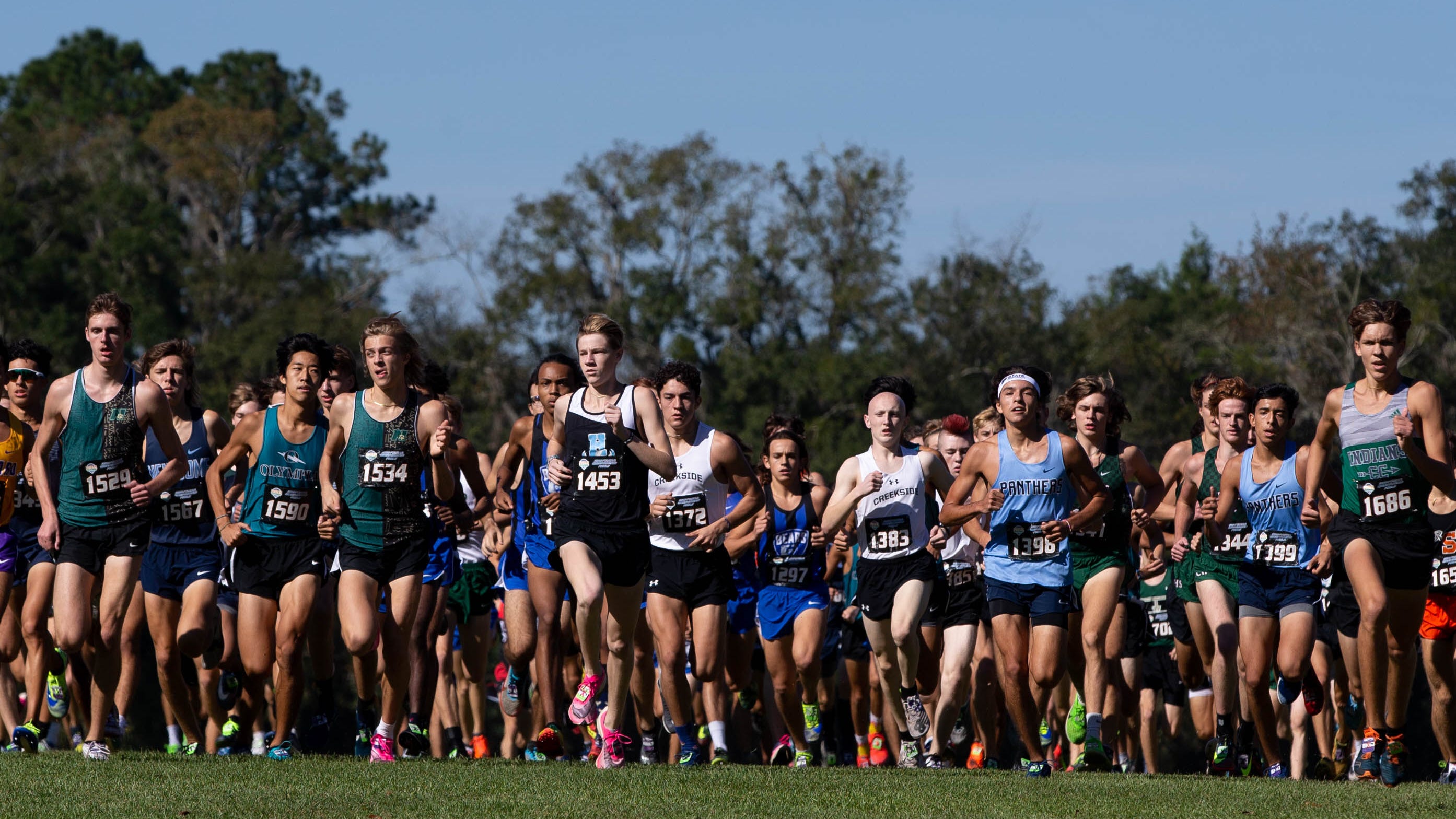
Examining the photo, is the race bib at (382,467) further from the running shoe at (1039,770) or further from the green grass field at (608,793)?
the running shoe at (1039,770)

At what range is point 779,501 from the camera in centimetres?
1239

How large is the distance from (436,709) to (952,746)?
3.97 meters

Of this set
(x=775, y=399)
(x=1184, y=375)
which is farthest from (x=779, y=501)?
(x=1184, y=375)

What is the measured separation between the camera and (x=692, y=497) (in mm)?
10672

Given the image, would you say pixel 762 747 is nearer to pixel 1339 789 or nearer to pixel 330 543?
pixel 330 543

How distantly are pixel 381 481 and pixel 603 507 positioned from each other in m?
1.25

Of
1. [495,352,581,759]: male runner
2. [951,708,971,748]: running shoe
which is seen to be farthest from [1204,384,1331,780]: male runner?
[495,352,581,759]: male runner

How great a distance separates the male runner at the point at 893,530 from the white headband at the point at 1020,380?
2.48 feet

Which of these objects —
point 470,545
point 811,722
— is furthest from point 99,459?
point 811,722

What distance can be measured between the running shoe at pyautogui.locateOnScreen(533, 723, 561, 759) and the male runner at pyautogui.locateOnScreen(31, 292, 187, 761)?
2.42 m

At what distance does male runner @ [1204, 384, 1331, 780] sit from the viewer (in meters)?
10.7

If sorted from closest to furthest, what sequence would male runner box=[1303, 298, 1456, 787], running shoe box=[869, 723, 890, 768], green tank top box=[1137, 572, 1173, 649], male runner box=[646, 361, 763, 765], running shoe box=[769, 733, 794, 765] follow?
1. male runner box=[1303, 298, 1456, 787]
2. male runner box=[646, 361, 763, 765]
3. running shoe box=[869, 723, 890, 768]
4. running shoe box=[769, 733, 794, 765]
5. green tank top box=[1137, 572, 1173, 649]

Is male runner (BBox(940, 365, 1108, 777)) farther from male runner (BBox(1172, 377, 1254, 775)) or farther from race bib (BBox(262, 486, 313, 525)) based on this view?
race bib (BBox(262, 486, 313, 525))

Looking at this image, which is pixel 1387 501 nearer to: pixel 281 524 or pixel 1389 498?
pixel 1389 498
